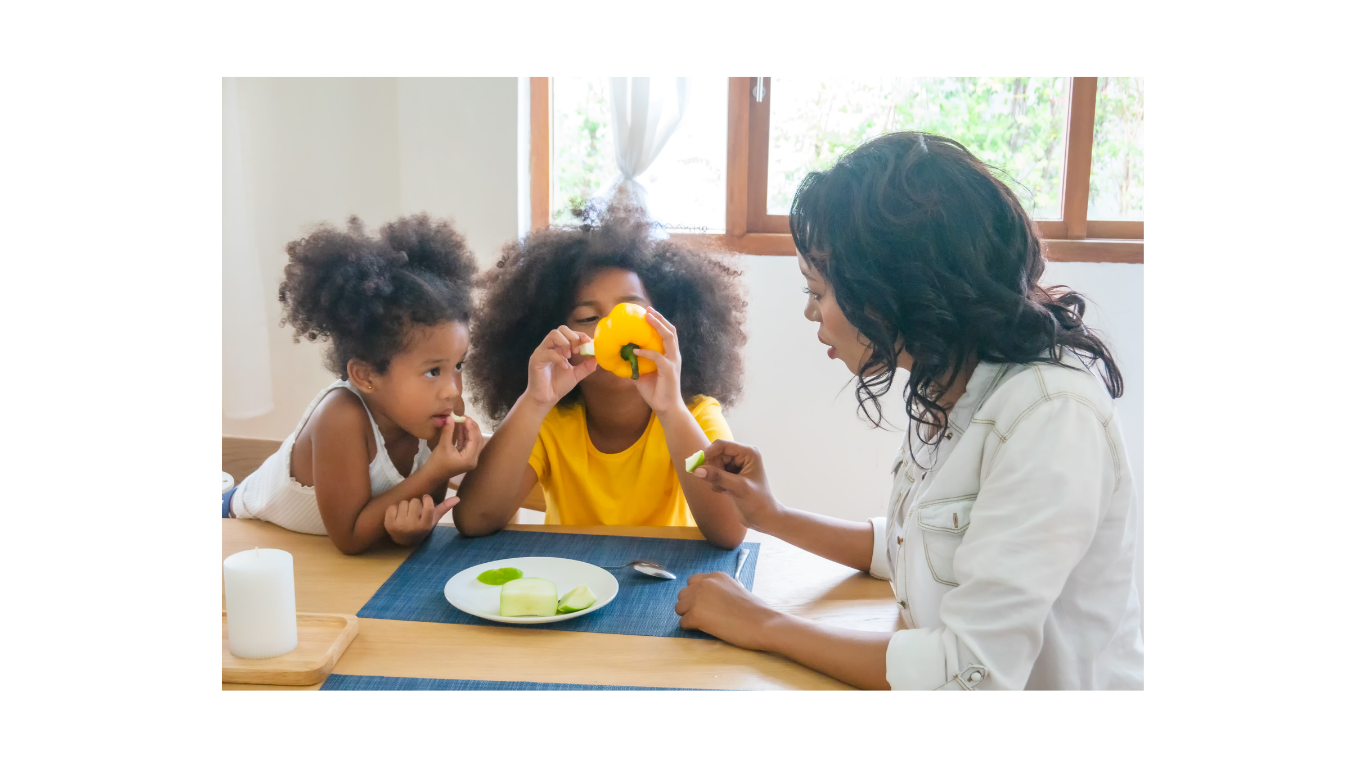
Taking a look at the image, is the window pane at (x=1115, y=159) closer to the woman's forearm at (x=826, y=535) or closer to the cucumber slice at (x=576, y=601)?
the woman's forearm at (x=826, y=535)

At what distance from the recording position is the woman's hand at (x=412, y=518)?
3.72 ft

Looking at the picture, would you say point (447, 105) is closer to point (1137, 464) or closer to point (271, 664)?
point (271, 664)

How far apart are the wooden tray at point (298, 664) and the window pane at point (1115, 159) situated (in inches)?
85.4

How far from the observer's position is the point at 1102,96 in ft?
7.41

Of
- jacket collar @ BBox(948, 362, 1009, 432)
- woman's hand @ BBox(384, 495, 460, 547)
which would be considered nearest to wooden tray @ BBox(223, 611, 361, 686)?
woman's hand @ BBox(384, 495, 460, 547)

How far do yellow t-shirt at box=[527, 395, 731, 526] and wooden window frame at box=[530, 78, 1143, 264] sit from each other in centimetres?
102

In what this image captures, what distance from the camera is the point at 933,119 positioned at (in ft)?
7.64

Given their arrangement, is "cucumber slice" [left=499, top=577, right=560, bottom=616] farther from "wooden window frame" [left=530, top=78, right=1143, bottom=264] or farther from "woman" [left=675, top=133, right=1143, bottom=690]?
"wooden window frame" [left=530, top=78, right=1143, bottom=264]

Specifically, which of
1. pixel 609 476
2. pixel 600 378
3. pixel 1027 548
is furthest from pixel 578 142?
pixel 1027 548

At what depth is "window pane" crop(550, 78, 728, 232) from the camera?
8.31ft

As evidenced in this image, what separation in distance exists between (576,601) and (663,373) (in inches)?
18.2

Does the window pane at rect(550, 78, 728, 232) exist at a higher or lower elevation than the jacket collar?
higher
